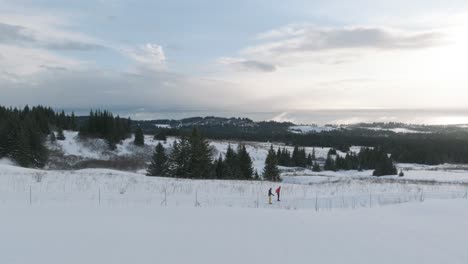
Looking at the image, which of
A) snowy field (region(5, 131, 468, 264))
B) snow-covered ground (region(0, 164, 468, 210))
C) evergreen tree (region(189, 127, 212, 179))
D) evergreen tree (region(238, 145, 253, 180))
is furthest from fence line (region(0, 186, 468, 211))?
evergreen tree (region(238, 145, 253, 180))

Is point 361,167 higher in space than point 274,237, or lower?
lower

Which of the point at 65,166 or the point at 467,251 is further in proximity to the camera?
the point at 65,166

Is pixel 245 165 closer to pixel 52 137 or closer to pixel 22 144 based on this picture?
pixel 22 144

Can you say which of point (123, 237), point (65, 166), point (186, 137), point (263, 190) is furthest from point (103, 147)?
point (123, 237)

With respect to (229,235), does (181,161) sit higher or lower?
lower

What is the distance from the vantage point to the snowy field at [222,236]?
552 centimetres

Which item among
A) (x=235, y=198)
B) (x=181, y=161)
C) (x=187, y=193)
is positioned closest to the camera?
(x=235, y=198)

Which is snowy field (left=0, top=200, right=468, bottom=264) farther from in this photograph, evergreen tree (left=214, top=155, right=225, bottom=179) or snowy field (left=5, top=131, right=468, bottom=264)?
evergreen tree (left=214, top=155, right=225, bottom=179)

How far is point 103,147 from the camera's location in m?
65.1

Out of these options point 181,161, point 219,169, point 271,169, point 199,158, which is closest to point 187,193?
point 199,158

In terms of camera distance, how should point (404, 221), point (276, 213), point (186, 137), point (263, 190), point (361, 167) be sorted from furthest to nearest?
point (361, 167), point (186, 137), point (263, 190), point (276, 213), point (404, 221)

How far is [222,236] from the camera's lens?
21.6 ft

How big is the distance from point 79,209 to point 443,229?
8324mm

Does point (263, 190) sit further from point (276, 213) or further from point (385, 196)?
point (276, 213)
